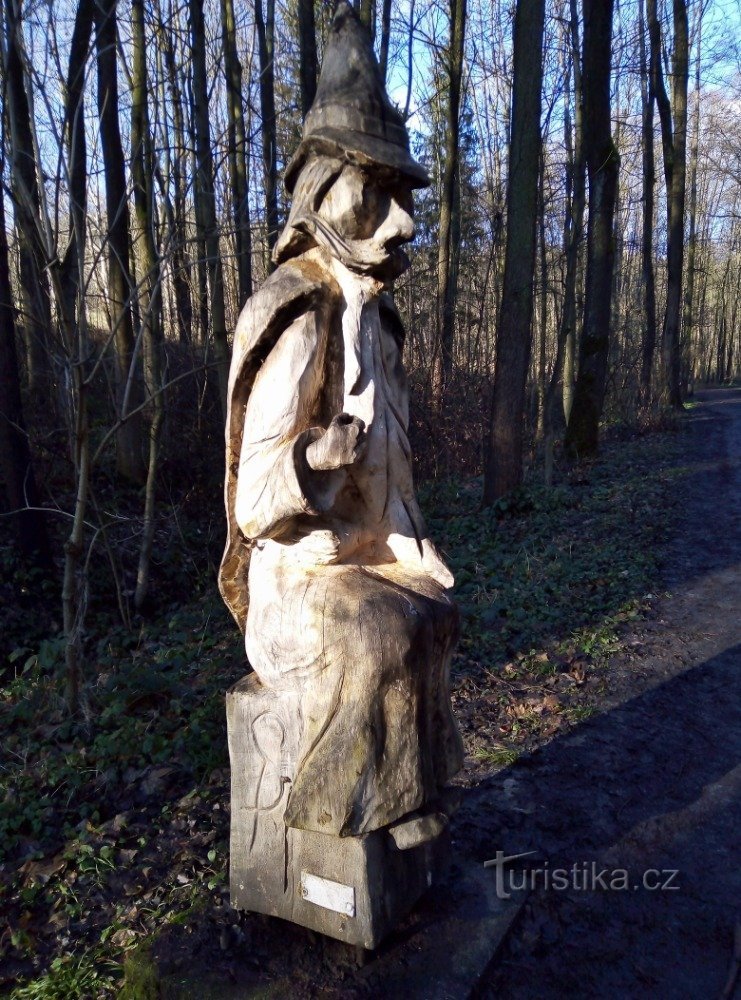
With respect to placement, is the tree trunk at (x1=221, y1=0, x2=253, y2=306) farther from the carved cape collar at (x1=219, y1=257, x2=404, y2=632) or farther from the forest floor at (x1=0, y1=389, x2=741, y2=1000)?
the carved cape collar at (x1=219, y1=257, x2=404, y2=632)

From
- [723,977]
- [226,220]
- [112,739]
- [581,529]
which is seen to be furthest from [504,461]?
[723,977]

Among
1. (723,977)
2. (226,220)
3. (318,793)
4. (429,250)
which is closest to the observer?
(318,793)

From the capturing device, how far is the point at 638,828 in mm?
3475

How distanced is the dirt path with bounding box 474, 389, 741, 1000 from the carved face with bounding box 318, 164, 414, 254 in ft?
8.16

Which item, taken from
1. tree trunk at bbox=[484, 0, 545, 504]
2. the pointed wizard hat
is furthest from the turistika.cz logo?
tree trunk at bbox=[484, 0, 545, 504]

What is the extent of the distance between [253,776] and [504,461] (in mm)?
7035

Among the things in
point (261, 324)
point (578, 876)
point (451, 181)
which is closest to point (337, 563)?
point (261, 324)

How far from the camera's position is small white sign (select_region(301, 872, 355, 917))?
7.14 feet

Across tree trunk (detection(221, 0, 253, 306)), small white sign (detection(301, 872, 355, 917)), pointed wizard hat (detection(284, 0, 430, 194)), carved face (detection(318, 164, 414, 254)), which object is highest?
tree trunk (detection(221, 0, 253, 306))

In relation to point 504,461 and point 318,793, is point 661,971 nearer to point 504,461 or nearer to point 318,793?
point 318,793

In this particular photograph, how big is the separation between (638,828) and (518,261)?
21.9 feet

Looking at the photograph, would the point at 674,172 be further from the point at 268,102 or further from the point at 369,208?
the point at 369,208

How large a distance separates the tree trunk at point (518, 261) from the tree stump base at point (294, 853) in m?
6.86

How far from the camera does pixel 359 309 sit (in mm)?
2236
